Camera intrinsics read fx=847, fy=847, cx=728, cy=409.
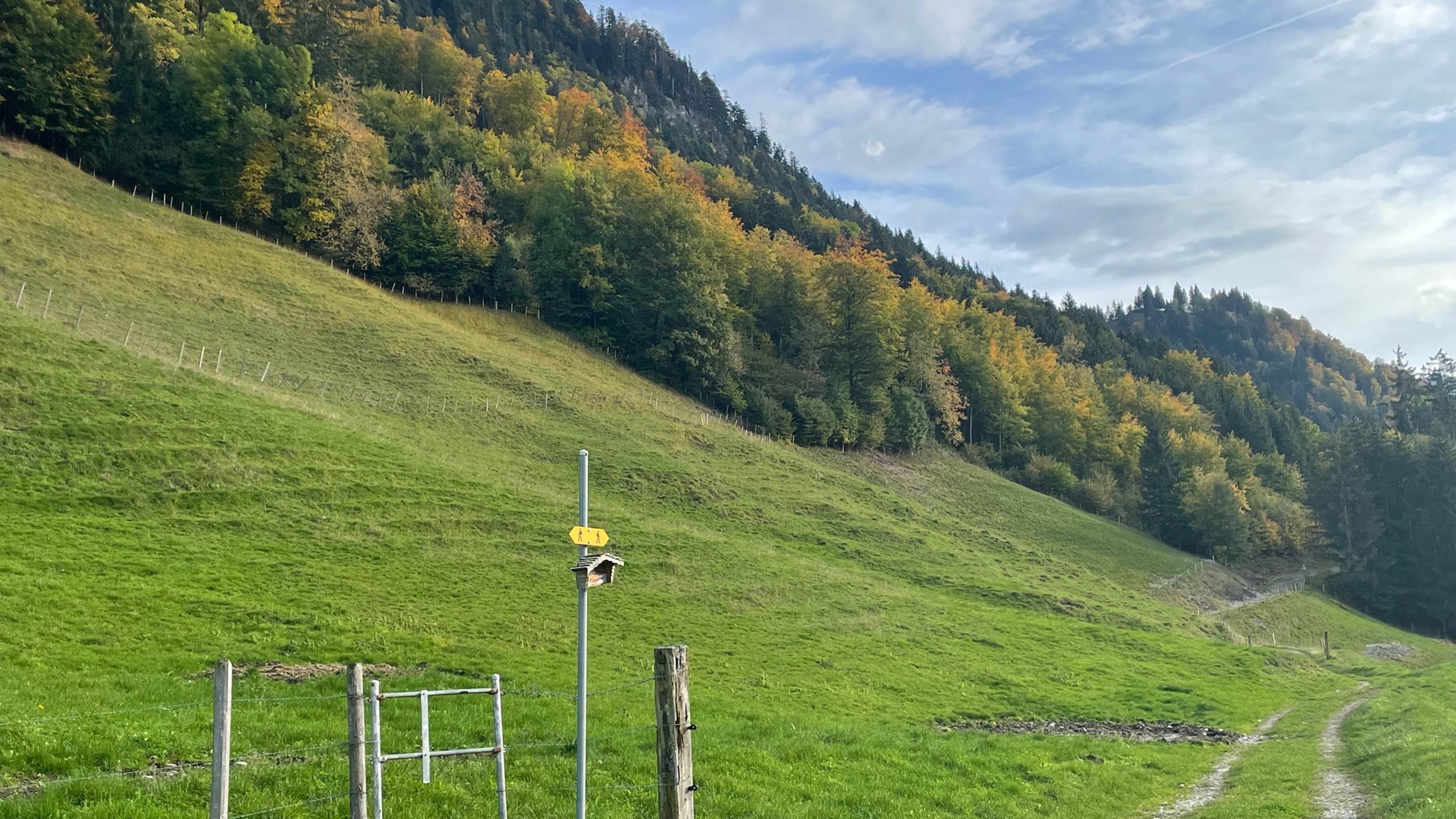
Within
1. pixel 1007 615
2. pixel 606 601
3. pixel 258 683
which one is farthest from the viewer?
pixel 1007 615

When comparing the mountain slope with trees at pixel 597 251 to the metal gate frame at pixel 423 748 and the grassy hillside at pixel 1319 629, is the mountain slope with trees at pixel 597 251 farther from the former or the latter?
the metal gate frame at pixel 423 748

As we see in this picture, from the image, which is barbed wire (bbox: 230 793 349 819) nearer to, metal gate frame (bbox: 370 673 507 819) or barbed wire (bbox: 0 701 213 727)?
metal gate frame (bbox: 370 673 507 819)

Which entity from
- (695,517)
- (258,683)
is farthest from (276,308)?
(258,683)

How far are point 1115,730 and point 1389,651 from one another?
155ft

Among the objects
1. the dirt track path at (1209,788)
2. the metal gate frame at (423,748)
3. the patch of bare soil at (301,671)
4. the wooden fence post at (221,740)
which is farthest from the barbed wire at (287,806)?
the dirt track path at (1209,788)

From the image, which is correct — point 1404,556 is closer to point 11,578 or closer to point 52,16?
point 11,578

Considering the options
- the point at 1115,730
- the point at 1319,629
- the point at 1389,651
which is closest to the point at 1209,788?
the point at 1115,730

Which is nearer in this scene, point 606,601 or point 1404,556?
point 606,601

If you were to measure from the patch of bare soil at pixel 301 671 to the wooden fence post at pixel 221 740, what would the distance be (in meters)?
12.0

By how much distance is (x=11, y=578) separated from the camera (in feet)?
71.2

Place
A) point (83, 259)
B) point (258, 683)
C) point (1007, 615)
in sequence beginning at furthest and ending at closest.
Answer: point (83, 259) < point (1007, 615) < point (258, 683)

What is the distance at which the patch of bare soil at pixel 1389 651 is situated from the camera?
5822 cm

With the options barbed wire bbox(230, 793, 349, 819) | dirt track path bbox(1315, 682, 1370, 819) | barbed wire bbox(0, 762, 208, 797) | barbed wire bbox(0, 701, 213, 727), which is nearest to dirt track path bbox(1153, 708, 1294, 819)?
dirt track path bbox(1315, 682, 1370, 819)

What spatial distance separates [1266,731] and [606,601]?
2351cm
